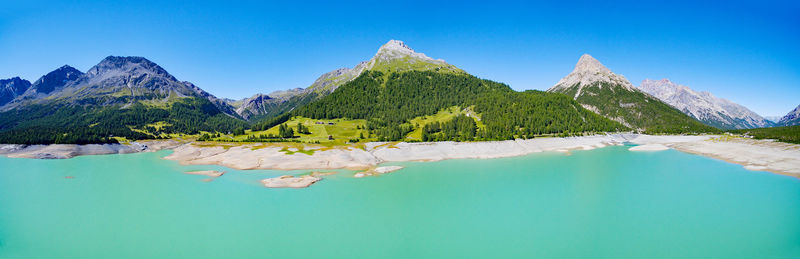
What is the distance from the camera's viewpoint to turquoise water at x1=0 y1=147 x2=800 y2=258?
19453mm

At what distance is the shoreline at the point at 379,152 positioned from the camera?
167 ft

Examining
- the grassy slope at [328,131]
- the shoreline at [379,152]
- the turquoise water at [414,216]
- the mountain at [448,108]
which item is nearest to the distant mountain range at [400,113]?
the mountain at [448,108]

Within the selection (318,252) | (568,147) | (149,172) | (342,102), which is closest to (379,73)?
(342,102)

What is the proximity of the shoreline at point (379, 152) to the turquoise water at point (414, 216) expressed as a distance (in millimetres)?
9510

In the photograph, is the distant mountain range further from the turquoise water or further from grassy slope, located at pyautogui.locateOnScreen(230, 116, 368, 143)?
the turquoise water

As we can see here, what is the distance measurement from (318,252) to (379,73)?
149m

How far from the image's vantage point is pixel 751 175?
40.8 meters

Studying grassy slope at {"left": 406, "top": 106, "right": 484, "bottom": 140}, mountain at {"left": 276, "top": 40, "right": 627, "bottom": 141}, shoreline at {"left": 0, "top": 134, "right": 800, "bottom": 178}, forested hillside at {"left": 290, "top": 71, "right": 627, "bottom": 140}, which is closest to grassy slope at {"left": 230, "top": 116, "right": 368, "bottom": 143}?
mountain at {"left": 276, "top": 40, "right": 627, "bottom": 141}

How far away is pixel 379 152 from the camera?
61.9 meters

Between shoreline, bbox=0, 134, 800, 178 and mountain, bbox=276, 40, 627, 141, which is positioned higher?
mountain, bbox=276, 40, 627, 141

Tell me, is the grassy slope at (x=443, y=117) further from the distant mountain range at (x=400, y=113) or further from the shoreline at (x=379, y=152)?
the shoreline at (x=379, y=152)

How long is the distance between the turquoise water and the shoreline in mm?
9510

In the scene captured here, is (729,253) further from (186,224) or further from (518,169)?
(186,224)

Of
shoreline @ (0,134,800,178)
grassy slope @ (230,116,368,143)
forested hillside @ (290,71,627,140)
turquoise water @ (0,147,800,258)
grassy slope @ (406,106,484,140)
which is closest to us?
turquoise water @ (0,147,800,258)
